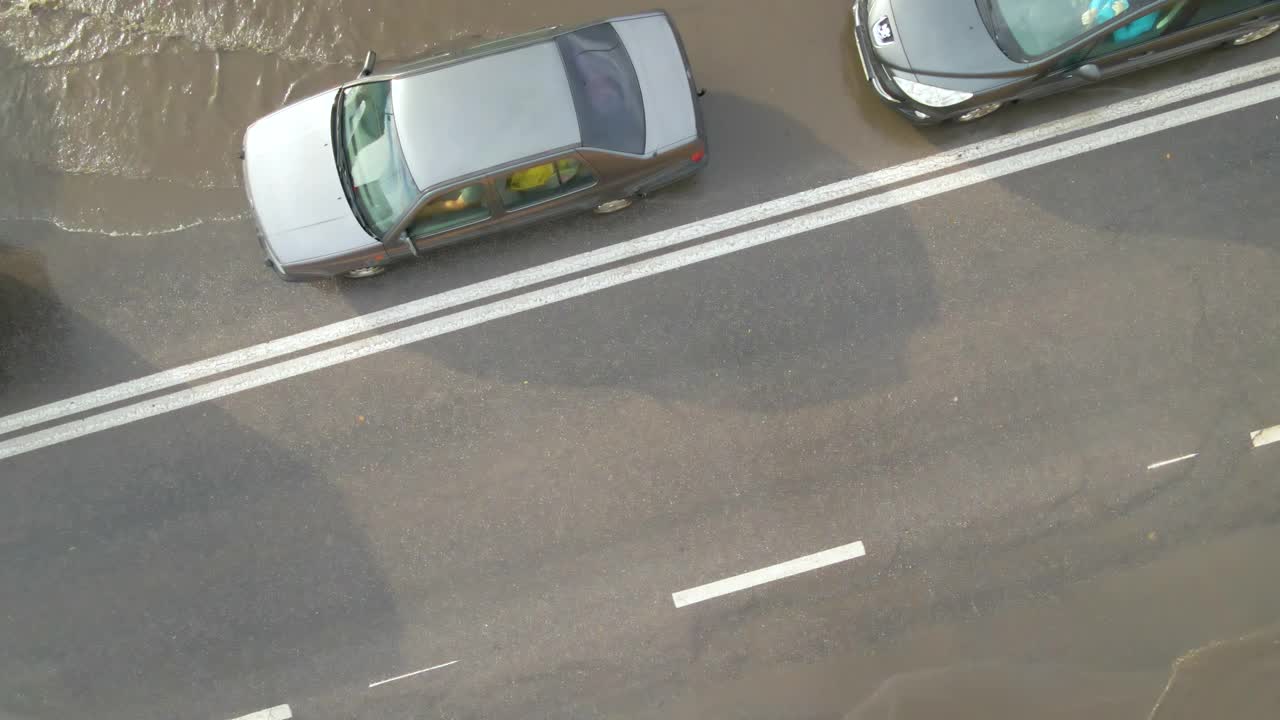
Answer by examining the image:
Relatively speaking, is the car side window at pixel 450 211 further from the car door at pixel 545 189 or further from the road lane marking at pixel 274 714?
the road lane marking at pixel 274 714

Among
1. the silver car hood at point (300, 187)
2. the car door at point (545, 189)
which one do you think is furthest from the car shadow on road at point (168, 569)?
the car door at point (545, 189)

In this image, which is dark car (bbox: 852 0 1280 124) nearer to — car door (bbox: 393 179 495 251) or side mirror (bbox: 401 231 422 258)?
car door (bbox: 393 179 495 251)

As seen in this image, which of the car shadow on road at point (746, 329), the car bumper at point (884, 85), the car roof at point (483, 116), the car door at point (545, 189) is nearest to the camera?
the car roof at point (483, 116)

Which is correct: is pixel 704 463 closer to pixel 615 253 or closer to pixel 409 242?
pixel 615 253

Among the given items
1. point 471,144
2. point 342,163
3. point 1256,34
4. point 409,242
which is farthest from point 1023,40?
point 342,163

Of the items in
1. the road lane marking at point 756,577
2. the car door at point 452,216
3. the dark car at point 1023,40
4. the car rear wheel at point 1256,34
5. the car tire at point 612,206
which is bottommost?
the road lane marking at point 756,577
